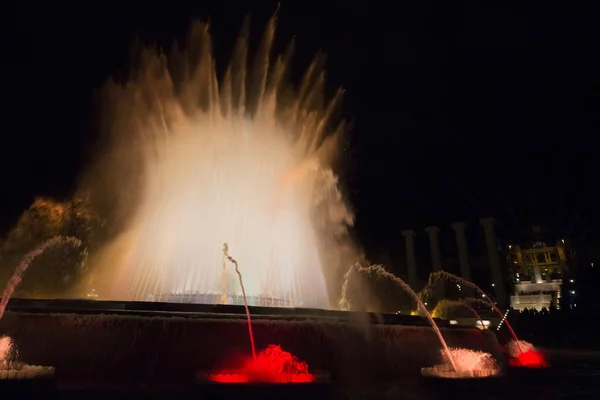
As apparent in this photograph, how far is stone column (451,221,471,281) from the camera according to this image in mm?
55572

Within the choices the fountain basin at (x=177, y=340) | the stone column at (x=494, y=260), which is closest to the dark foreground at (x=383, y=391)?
the fountain basin at (x=177, y=340)

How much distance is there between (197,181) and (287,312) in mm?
11889

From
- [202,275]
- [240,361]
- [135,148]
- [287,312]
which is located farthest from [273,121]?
[240,361]

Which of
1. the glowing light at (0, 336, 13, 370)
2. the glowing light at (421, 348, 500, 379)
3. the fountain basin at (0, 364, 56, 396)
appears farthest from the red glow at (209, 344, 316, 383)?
the glowing light at (0, 336, 13, 370)

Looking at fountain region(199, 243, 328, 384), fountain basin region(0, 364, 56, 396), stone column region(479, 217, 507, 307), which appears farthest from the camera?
stone column region(479, 217, 507, 307)

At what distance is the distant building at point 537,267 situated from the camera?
62.8 metres

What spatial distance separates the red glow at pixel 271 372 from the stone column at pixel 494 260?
46739 mm

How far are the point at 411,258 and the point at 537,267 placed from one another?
93.6ft

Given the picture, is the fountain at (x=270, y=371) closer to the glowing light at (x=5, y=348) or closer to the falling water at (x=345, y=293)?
the glowing light at (x=5, y=348)

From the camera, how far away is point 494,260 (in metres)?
53.8

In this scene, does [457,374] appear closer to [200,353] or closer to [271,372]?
[271,372]

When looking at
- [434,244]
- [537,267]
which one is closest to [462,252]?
[434,244]

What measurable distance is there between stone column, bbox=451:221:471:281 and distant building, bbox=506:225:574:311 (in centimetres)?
1198

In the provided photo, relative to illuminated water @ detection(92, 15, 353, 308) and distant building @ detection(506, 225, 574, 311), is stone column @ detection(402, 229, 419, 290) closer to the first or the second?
distant building @ detection(506, 225, 574, 311)
